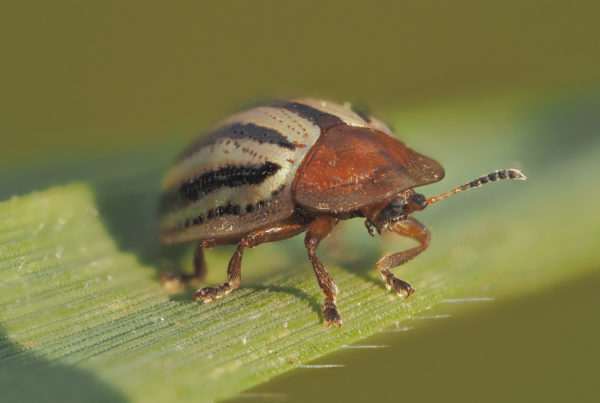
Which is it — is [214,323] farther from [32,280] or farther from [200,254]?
[32,280]

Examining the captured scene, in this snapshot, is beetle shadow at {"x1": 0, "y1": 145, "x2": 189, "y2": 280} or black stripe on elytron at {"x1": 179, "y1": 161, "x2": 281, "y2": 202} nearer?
black stripe on elytron at {"x1": 179, "y1": 161, "x2": 281, "y2": 202}

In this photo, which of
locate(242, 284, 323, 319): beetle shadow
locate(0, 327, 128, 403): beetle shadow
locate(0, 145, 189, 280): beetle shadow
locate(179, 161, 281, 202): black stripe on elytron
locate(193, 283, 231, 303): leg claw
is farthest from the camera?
locate(0, 145, 189, 280): beetle shadow

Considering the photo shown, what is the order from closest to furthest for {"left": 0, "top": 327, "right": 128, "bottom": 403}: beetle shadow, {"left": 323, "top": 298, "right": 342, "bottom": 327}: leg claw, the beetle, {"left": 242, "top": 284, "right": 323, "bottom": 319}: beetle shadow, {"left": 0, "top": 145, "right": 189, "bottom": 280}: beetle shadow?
{"left": 0, "top": 327, "right": 128, "bottom": 403}: beetle shadow < {"left": 323, "top": 298, "right": 342, "bottom": 327}: leg claw < {"left": 242, "top": 284, "right": 323, "bottom": 319}: beetle shadow < the beetle < {"left": 0, "top": 145, "right": 189, "bottom": 280}: beetle shadow

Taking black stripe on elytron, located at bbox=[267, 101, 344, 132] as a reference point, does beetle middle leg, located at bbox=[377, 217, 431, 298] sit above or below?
below

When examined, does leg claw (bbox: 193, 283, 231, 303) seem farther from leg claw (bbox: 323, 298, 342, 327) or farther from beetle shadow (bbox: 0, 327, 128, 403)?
beetle shadow (bbox: 0, 327, 128, 403)

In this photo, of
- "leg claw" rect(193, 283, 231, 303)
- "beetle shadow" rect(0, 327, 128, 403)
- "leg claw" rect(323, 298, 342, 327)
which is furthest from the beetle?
"beetle shadow" rect(0, 327, 128, 403)

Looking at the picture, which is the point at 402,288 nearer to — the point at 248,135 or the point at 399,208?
the point at 399,208

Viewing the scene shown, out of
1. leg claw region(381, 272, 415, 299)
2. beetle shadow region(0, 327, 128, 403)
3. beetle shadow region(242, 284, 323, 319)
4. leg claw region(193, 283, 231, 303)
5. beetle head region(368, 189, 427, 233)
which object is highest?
beetle head region(368, 189, 427, 233)

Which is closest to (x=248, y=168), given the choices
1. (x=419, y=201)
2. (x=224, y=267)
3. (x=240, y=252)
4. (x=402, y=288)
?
(x=240, y=252)
